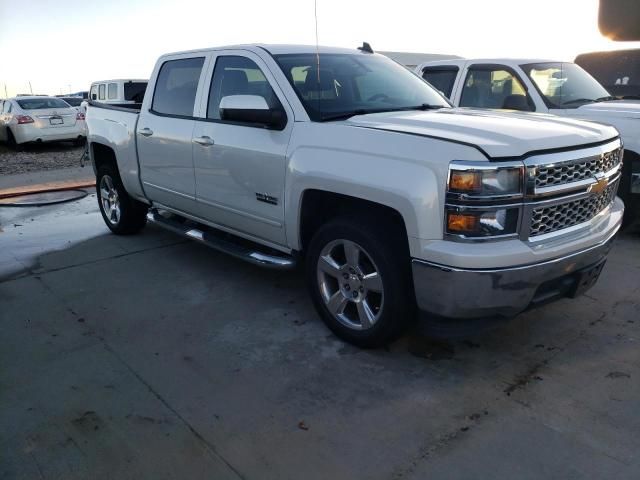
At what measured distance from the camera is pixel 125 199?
6125mm

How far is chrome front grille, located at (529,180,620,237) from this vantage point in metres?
2.98

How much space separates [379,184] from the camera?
3.07 meters

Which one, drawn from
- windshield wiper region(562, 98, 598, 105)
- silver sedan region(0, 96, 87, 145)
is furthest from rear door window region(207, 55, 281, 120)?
silver sedan region(0, 96, 87, 145)

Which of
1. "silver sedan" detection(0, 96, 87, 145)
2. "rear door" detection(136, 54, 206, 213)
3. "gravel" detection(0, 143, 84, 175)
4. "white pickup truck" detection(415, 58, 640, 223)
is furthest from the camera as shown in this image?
"silver sedan" detection(0, 96, 87, 145)

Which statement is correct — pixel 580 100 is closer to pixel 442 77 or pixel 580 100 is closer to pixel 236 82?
pixel 442 77

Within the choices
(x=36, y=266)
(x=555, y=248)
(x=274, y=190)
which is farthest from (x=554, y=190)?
(x=36, y=266)

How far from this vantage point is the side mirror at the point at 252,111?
12.1 feet

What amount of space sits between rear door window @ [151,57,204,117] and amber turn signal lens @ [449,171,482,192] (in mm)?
2678

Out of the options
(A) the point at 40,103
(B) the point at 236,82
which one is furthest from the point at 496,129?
(A) the point at 40,103

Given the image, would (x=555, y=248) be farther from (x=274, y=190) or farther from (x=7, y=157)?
(x=7, y=157)

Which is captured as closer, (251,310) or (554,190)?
(554,190)

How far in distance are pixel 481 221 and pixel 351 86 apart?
1.79m

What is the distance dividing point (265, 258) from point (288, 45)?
5.60 feet

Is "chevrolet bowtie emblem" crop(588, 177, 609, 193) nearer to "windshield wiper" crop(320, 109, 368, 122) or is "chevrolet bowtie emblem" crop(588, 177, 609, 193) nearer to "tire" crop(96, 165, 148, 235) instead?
"windshield wiper" crop(320, 109, 368, 122)
